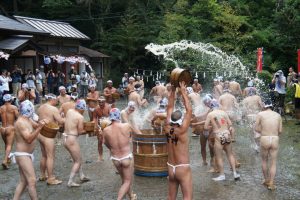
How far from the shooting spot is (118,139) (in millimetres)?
7133

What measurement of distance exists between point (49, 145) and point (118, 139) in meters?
2.04

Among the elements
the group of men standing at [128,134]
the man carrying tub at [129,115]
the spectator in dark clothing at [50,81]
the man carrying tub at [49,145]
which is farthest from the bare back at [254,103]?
the spectator in dark clothing at [50,81]

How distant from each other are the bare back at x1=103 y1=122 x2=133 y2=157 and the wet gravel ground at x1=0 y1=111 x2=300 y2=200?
1200 mm

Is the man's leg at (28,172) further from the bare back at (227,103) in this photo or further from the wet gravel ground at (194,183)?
the bare back at (227,103)

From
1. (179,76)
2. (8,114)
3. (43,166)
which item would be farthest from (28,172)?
(8,114)

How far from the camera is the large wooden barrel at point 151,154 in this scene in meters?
9.08

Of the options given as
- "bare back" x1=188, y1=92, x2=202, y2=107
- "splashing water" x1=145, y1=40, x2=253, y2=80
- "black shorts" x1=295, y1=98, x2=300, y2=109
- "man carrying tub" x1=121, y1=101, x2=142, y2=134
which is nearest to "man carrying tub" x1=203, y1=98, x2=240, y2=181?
"man carrying tub" x1=121, y1=101, x2=142, y2=134

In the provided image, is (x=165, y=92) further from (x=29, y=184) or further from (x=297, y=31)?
(x=297, y=31)

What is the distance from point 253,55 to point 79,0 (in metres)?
15.9

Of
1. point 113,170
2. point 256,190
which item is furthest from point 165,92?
point 256,190

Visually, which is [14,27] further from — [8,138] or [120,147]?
[120,147]

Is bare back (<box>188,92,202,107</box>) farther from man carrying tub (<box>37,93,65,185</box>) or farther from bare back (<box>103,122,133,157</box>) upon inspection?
bare back (<box>103,122,133,157</box>)

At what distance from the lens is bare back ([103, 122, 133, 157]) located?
23.3 feet

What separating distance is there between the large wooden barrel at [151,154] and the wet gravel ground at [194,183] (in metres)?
0.19
